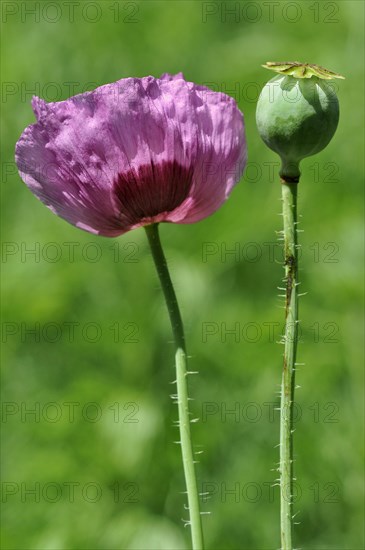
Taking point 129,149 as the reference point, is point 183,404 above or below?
below

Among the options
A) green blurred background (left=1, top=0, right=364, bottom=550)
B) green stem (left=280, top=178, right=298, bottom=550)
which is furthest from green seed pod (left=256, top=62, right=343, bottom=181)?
green blurred background (left=1, top=0, right=364, bottom=550)

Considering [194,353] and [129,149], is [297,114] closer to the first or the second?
[129,149]

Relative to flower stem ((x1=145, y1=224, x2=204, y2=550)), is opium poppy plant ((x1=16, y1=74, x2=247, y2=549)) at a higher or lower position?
higher

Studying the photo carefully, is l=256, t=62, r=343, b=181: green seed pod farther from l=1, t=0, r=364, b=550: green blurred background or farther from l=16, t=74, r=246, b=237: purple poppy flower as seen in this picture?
l=1, t=0, r=364, b=550: green blurred background

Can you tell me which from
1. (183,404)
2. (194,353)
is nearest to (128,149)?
(183,404)

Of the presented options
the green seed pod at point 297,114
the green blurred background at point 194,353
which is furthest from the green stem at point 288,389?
the green blurred background at point 194,353

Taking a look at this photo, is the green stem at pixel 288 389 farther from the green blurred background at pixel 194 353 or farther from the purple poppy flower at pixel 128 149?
the green blurred background at pixel 194 353

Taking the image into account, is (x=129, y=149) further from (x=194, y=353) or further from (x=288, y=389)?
(x=194, y=353)

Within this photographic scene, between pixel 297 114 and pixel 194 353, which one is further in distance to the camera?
pixel 194 353

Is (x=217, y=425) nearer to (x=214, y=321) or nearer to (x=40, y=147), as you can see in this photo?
(x=214, y=321)
